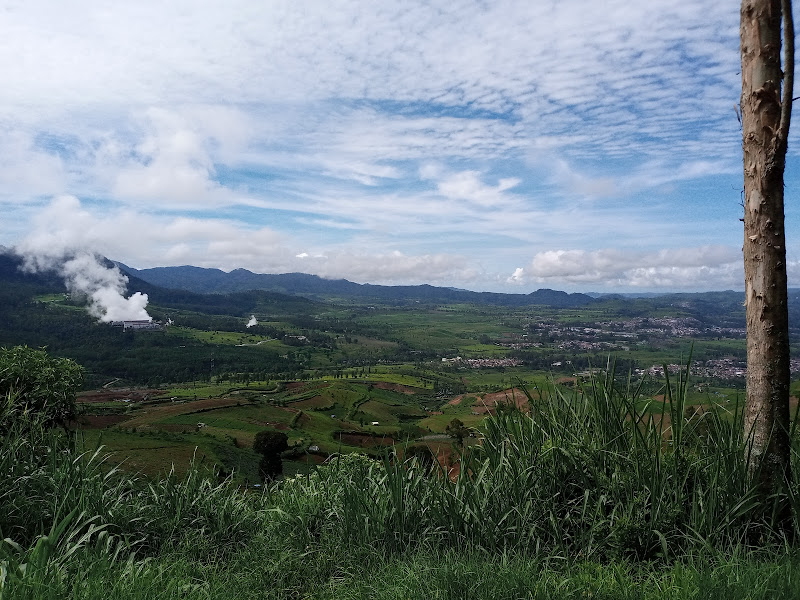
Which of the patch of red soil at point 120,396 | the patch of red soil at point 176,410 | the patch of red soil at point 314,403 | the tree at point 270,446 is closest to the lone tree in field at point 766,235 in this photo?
A: the tree at point 270,446

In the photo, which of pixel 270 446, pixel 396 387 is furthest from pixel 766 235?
pixel 396 387

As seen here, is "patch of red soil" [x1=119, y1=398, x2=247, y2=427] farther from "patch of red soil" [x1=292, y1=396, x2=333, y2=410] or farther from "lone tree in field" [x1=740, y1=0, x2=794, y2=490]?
"lone tree in field" [x1=740, y1=0, x2=794, y2=490]

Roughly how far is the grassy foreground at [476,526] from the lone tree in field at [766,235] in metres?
0.24

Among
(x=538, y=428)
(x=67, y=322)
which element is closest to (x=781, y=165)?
(x=538, y=428)

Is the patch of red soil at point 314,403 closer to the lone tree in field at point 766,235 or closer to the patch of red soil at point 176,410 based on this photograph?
the patch of red soil at point 176,410

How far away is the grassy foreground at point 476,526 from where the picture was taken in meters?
2.49

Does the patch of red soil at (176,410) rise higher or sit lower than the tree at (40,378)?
lower

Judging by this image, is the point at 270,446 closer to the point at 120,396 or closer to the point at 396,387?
the point at 120,396

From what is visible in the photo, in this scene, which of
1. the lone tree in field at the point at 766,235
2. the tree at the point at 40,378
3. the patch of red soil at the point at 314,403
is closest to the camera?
the lone tree in field at the point at 766,235

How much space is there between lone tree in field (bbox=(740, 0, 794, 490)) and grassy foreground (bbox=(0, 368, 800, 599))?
0.78 feet

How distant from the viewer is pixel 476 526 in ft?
11.0

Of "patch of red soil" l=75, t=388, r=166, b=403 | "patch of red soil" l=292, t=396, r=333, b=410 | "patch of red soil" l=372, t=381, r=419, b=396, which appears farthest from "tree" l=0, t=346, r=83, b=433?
"patch of red soil" l=372, t=381, r=419, b=396

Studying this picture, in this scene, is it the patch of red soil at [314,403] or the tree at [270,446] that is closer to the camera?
the tree at [270,446]

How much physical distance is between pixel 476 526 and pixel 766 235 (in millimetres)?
2753
